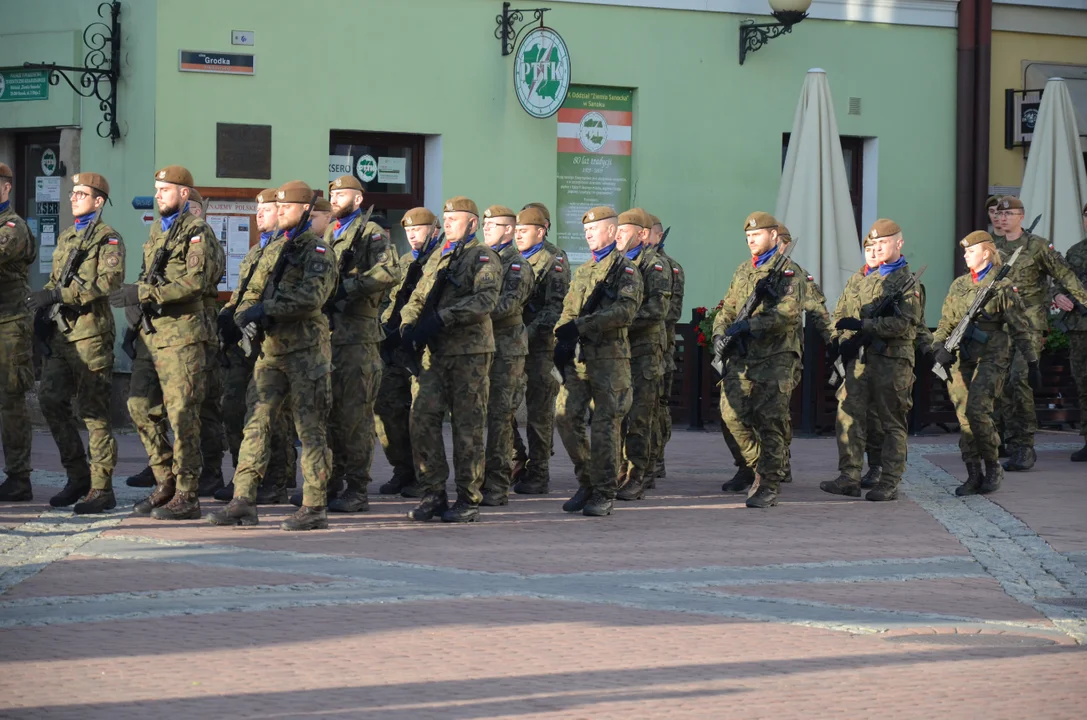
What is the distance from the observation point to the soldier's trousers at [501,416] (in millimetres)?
10898

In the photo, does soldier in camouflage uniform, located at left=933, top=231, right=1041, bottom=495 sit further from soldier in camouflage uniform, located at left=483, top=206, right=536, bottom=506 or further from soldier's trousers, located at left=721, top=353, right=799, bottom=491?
soldier in camouflage uniform, located at left=483, top=206, right=536, bottom=506

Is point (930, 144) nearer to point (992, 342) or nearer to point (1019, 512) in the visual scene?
point (992, 342)

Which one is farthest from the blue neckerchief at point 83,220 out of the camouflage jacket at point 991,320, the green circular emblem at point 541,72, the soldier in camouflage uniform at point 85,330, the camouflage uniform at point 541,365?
the green circular emblem at point 541,72

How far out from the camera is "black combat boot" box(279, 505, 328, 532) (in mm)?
9617

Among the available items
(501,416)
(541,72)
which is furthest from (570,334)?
(541,72)

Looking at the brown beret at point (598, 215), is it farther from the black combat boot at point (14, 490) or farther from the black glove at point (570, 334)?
the black combat boot at point (14, 490)

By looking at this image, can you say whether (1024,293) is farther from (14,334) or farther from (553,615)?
(14,334)

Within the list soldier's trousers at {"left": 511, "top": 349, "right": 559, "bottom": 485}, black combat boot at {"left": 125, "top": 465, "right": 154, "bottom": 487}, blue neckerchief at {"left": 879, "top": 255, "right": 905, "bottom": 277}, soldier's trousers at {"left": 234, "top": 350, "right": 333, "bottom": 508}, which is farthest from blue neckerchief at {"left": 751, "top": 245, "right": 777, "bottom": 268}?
black combat boot at {"left": 125, "top": 465, "right": 154, "bottom": 487}

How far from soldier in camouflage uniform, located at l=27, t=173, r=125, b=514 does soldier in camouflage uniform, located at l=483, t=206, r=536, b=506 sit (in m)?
2.44

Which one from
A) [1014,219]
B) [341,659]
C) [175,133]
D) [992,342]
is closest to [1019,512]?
[992,342]

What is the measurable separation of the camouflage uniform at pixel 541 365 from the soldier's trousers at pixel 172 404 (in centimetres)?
279

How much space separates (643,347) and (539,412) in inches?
40.0

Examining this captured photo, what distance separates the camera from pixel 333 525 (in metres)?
9.94

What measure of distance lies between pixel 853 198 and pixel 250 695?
14.4 meters
